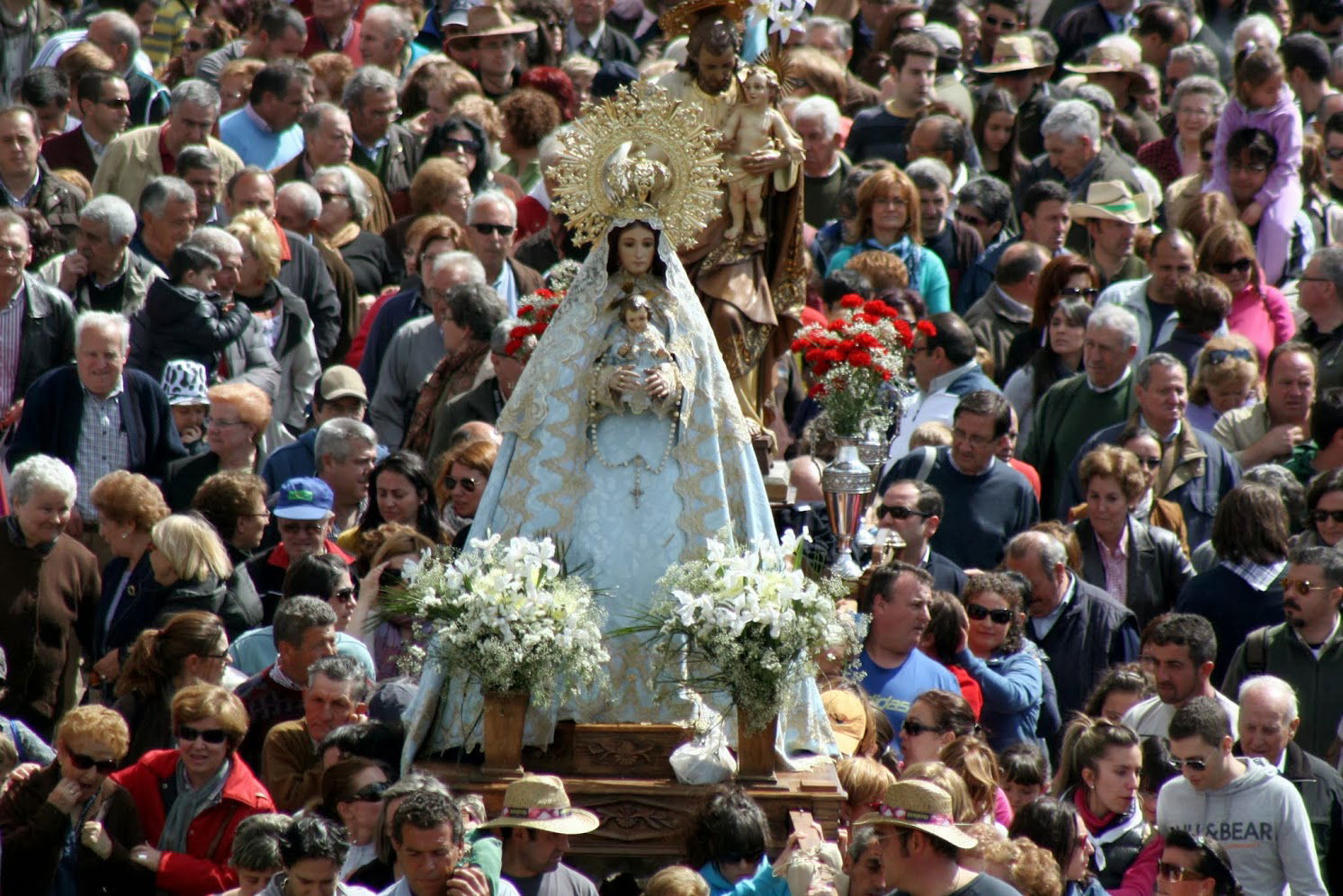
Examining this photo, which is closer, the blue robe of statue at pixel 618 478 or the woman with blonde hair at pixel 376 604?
the blue robe of statue at pixel 618 478

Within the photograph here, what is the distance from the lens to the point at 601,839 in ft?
29.9

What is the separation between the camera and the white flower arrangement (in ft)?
29.3

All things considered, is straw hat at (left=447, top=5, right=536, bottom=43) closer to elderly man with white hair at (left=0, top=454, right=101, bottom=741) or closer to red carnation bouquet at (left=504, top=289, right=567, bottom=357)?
red carnation bouquet at (left=504, top=289, right=567, bottom=357)

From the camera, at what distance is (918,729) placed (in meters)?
9.88

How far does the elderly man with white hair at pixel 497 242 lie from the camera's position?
14.2 meters

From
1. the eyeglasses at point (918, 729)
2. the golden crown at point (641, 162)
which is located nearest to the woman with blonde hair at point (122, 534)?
the golden crown at point (641, 162)

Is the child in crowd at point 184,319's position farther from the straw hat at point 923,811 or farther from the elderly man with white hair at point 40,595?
the straw hat at point 923,811

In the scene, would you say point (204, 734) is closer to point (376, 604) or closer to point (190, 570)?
point (376, 604)

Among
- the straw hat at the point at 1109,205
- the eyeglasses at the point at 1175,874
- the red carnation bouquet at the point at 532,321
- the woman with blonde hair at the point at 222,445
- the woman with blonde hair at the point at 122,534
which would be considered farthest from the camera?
the straw hat at the point at 1109,205

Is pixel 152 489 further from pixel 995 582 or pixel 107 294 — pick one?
pixel 995 582

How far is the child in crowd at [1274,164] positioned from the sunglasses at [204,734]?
27.8 ft

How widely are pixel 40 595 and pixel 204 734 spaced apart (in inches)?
87.7

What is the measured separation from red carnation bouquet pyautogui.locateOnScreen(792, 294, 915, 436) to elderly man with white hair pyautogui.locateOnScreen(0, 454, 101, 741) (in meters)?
3.37

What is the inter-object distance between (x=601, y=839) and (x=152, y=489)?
3.30 m
